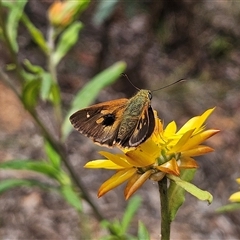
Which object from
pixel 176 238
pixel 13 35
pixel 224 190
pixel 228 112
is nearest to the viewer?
pixel 13 35

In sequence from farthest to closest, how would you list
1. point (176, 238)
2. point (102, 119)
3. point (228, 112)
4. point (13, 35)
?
point (228, 112)
point (176, 238)
point (13, 35)
point (102, 119)

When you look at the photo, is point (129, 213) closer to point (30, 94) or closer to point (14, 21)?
point (30, 94)

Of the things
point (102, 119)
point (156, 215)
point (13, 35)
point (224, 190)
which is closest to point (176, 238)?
point (156, 215)

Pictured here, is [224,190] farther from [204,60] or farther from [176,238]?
[204,60]

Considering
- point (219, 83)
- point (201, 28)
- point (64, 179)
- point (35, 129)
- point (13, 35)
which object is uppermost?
point (13, 35)

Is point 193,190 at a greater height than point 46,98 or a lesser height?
greater

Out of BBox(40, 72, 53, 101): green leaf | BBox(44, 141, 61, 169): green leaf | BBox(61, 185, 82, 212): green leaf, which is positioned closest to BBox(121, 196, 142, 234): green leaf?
BBox(61, 185, 82, 212): green leaf

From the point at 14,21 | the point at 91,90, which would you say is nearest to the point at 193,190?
the point at 14,21

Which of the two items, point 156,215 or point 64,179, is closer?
point 64,179
